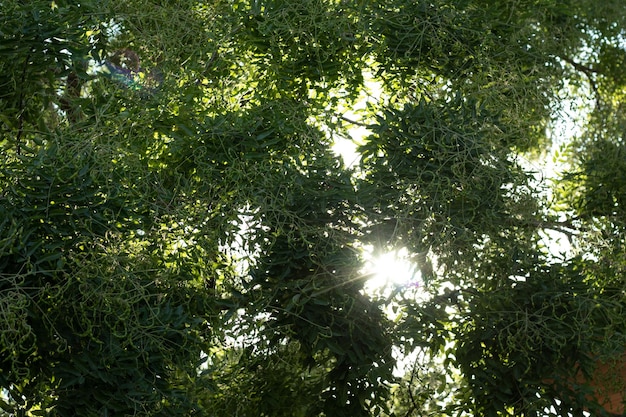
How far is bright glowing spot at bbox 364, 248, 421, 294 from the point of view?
15.7 ft

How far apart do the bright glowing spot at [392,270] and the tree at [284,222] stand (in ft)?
0.15

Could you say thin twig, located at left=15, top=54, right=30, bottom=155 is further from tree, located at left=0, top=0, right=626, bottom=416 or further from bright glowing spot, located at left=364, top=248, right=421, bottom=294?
bright glowing spot, located at left=364, top=248, right=421, bottom=294

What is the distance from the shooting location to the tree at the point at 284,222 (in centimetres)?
431

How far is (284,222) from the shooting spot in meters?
4.61

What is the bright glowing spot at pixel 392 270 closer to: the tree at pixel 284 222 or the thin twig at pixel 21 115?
the tree at pixel 284 222

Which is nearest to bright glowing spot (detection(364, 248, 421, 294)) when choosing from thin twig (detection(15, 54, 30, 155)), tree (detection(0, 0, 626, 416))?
tree (detection(0, 0, 626, 416))

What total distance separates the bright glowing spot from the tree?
1.8 inches

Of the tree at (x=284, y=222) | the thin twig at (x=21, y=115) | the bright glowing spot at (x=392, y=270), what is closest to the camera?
the tree at (x=284, y=222)

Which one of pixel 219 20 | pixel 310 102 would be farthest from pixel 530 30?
pixel 219 20

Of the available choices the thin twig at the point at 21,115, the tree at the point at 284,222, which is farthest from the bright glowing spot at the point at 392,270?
the thin twig at the point at 21,115

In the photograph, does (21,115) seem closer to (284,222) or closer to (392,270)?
(284,222)

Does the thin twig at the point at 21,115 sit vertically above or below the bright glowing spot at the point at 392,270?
above

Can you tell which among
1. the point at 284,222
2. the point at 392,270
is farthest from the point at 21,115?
the point at 392,270

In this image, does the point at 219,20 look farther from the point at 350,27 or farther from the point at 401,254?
the point at 401,254
